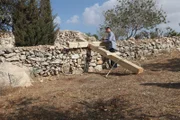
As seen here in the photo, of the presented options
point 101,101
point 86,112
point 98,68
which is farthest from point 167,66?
point 86,112

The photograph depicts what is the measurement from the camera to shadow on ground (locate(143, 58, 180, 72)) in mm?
9188

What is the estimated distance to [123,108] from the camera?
195 inches

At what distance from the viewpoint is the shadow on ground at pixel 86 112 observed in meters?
4.62

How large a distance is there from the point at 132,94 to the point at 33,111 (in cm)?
217

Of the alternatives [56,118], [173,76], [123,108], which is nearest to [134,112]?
[123,108]

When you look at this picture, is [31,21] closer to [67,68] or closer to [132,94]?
[67,68]

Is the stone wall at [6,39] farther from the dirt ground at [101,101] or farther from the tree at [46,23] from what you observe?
the dirt ground at [101,101]

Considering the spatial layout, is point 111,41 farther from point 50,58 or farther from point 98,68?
point 50,58

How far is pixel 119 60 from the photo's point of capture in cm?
926

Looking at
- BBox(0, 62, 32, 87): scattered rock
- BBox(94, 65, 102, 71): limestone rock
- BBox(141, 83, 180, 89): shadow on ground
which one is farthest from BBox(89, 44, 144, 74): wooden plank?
BBox(0, 62, 32, 87): scattered rock

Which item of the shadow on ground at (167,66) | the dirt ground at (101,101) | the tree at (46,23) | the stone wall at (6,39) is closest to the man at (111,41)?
the shadow on ground at (167,66)

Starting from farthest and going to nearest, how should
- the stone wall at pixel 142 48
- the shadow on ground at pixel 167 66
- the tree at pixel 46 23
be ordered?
the tree at pixel 46 23 → the stone wall at pixel 142 48 → the shadow on ground at pixel 167 66

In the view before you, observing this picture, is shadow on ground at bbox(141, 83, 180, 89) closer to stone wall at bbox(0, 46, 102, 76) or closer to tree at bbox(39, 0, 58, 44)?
stone wall at bbox(0, 46, 102, 76)

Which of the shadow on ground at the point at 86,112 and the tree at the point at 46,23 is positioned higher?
the tree at the point at 46,23
